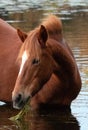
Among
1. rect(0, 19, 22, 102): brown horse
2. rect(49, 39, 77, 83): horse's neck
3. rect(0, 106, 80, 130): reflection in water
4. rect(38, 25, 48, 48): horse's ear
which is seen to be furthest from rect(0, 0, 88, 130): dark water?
rect(38, 25, 48, 48): horse's ear

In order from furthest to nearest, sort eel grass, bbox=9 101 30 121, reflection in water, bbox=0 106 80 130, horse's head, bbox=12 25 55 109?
1. eel grass, bbox=9 101 30 121
2. reflection in water, bbox=0 106 80 130
3. horse's head, bbox=12 25 55 109

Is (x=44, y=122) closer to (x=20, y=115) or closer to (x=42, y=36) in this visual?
(x=20, y=115)

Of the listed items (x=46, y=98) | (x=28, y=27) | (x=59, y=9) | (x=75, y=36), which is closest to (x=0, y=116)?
(x=46, y=98)

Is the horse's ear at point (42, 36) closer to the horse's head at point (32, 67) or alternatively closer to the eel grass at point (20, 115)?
the horse's head at point (32, 67)

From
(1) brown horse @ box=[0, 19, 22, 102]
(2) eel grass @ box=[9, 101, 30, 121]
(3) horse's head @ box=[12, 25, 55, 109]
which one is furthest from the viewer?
(1) brown horse @ box=[0, 19, 22, 102]

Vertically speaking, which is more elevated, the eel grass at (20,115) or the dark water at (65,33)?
the eel grass at (20,115)

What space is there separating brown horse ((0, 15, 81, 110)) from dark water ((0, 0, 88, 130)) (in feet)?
0.89

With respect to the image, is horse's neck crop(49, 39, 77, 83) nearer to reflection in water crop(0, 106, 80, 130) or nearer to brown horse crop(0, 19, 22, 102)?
reflection in water crop(0, 106, 80, 130)

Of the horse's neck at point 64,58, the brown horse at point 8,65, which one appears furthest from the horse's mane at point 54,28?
the brown horse at point 8,65

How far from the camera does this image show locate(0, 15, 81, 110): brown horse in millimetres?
7809

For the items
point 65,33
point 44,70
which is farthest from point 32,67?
point 65,33

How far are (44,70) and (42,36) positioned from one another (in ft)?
1.39

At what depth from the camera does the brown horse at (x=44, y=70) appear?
781cm

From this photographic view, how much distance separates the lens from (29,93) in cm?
783
